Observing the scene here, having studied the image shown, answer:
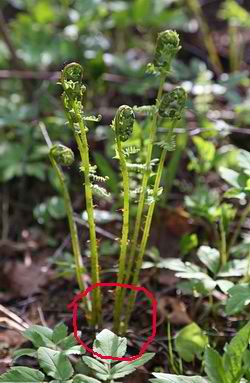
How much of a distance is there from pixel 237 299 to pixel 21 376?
491mm

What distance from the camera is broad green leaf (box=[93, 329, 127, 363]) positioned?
1.19m

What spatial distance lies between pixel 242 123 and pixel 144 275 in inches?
33.5

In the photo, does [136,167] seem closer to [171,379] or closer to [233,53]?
[171,379]

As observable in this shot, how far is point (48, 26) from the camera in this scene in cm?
264

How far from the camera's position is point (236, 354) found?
1204 millimetres

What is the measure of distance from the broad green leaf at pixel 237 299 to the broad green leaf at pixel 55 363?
371mm

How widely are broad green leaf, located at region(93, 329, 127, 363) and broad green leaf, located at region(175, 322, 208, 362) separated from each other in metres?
0.29

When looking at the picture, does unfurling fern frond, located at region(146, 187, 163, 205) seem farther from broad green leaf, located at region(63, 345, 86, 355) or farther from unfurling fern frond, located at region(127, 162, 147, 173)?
broad green leaf, located at region(63, 345, 86, 355)

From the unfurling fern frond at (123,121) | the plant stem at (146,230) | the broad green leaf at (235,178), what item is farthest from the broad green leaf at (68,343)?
the broad green leaf at (235,178)

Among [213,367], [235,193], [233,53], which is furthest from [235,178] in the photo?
[233,53]

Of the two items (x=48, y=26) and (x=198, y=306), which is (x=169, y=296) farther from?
(x=48, y=26)

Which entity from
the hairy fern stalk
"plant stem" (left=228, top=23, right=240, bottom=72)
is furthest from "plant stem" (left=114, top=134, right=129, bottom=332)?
"plant stem" (left=228, top=23, right=240, bottom=72)

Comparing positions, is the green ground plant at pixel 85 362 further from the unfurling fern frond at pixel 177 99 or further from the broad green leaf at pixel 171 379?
the unfurling fern frond at pixel 177 99

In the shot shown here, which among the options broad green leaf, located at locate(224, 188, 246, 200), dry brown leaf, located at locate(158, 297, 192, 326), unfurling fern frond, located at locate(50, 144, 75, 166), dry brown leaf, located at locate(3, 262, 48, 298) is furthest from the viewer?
dry brown leaf, located at locate(3, 262, 48, 298)
